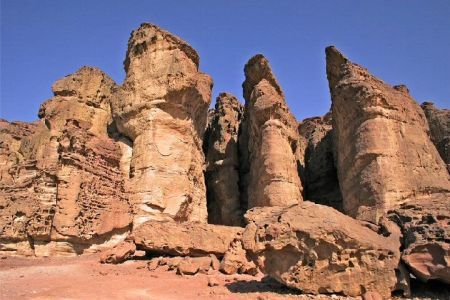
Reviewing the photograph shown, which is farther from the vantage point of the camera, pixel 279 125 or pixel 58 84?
pixel 279 125

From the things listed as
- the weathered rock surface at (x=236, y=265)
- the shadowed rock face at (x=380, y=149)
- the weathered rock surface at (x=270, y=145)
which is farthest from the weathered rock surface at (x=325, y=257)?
the weathered rock surface at (x=270, y=145)

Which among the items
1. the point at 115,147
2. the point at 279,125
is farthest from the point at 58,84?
the point at 279,125

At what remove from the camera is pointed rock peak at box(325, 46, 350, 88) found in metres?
18.2

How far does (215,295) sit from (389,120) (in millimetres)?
10266

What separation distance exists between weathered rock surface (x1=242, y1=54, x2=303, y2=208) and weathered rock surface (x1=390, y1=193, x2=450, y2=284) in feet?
29.2

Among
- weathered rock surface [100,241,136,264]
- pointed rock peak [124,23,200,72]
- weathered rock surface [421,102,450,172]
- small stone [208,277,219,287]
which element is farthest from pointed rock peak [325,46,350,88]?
small stone [208,277,219,287]

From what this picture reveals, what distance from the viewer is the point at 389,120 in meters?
14.8

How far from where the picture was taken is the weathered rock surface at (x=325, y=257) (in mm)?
7148

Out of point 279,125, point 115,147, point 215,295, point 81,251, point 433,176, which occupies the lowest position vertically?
point 215,295

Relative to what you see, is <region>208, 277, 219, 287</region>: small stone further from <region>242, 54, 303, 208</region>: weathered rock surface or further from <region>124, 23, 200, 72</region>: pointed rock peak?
<region>124, 23, 200, 72</region>: pointed rock peak

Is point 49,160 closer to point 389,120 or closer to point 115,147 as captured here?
point 115,147

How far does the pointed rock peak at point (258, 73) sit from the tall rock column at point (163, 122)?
476 cm

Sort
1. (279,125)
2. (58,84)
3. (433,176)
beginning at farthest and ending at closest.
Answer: (279,125) < (58,84) < (433,176)

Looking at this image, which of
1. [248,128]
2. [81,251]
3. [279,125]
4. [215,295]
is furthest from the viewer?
[248,128]
